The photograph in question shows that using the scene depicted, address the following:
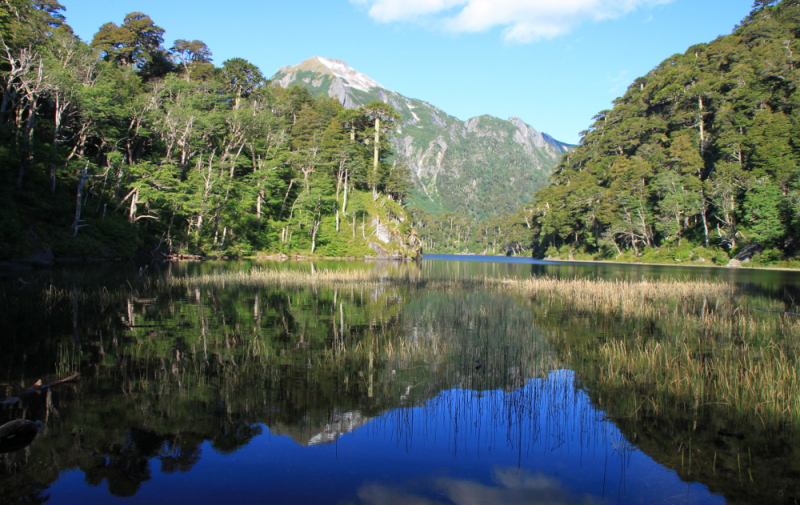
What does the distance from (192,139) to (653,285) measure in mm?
49242

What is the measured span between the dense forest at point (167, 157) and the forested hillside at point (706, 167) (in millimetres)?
37985

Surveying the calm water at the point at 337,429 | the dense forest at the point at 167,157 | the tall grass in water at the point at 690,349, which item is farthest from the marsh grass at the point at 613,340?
the dense forest at the point at 167,157

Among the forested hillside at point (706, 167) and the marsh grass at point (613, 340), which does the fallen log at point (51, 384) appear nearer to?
the marsh grass at point (613, 340)

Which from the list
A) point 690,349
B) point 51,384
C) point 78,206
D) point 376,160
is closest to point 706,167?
point 376,160

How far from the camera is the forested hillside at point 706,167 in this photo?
54.4m

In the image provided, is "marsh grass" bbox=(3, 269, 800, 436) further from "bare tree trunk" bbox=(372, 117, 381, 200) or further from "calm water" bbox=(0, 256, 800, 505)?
"bare tree trunk" bbox=(372, 117, 381, 200)

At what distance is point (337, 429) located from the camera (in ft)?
20.2

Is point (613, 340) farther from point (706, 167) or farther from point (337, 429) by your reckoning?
point (706, 167)

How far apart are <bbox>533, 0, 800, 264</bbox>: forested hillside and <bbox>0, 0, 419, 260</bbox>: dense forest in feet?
125

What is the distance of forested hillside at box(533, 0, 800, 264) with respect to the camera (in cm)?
5444

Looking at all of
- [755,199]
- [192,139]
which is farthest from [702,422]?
[755,199]

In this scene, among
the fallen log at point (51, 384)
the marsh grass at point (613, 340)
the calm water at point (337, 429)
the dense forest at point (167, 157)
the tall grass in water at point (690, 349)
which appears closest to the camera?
the calm water at point (337, 429)

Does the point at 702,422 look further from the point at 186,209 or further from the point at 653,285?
the point at 186,209

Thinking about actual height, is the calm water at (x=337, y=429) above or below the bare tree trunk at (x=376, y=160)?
below
